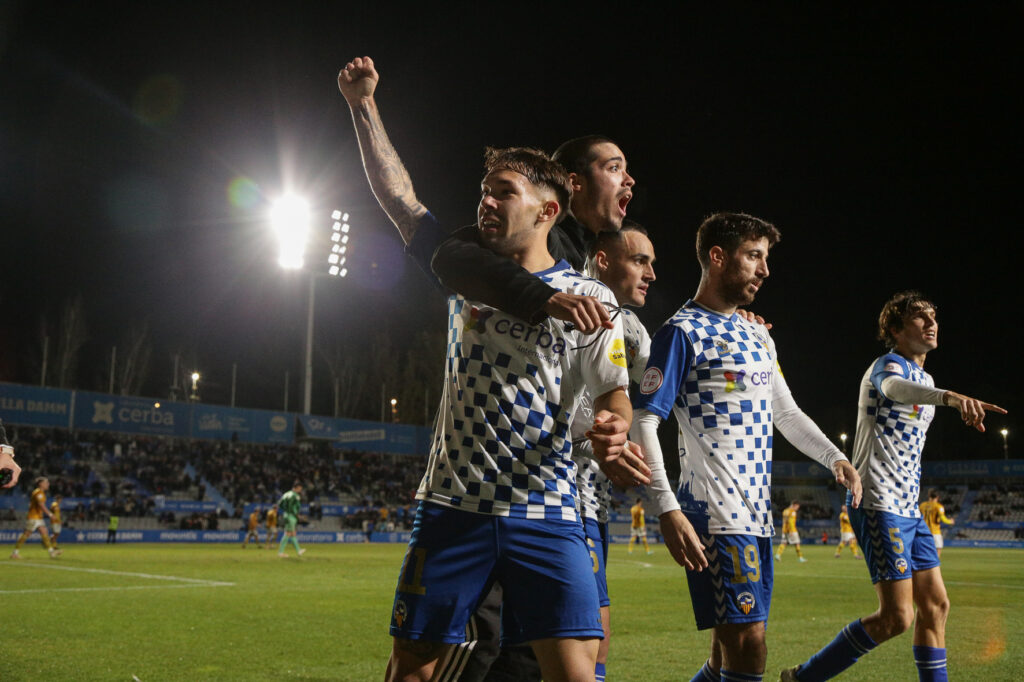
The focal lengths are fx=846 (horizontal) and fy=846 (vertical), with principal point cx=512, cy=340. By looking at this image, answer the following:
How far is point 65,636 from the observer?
8.08 m

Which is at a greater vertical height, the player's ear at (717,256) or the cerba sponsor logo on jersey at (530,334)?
the player's ear at (717,256)

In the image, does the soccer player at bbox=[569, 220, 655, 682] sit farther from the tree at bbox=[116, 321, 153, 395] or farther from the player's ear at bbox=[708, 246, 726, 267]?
the tree at bbox=[116, 321, 153, 395]

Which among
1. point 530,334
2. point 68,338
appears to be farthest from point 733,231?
point 68,338

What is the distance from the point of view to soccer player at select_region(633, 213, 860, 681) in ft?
12.7

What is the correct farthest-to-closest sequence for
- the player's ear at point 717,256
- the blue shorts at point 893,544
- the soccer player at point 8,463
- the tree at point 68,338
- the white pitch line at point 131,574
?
the tree at point 68,338 < the white pitch line at point 131,574 < the blue shorts at point 893,544 < the player's ear at point 717,256 < the soccer player at point 8,463

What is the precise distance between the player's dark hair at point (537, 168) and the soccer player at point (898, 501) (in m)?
3.21

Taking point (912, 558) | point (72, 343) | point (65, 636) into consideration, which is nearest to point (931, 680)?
point (912, 558)

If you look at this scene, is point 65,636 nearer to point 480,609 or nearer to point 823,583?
point 480,609

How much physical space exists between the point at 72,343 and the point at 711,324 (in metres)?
54.1

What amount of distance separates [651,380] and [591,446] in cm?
77

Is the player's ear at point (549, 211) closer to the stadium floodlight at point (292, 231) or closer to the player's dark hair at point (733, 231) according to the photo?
the player's dark hair at point (733, 231)

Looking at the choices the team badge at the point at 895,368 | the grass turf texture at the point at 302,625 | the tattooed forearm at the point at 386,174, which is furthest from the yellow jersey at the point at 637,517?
the tattooed forearm at the point at 386,174

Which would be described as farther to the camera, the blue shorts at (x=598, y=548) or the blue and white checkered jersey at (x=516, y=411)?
the blue shorts at (x=598, y=548)

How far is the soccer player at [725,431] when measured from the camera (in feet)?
12.7
